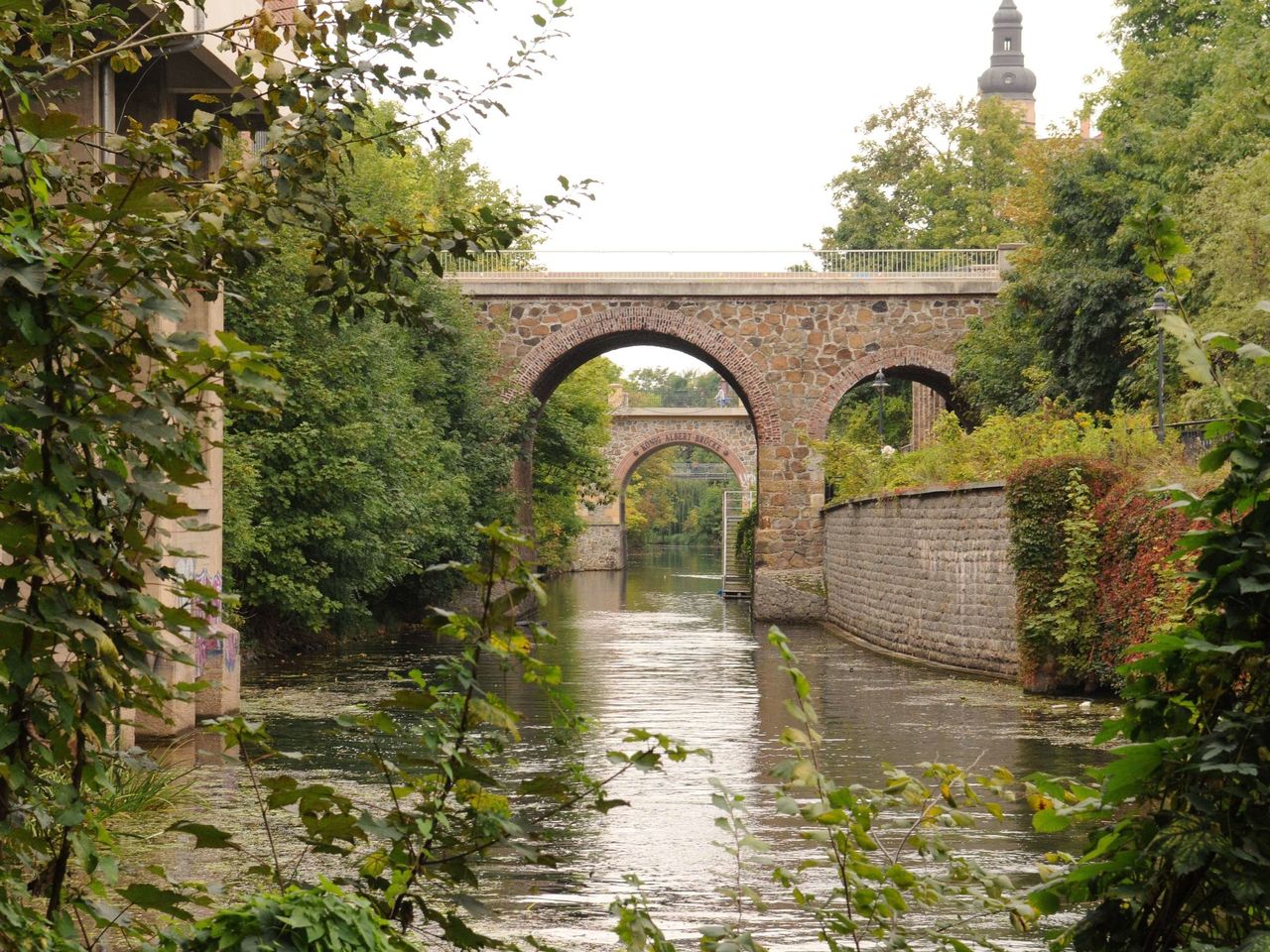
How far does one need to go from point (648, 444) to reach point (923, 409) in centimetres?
2090

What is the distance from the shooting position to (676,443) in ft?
195

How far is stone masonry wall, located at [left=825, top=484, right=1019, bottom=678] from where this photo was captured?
1684 centimetres

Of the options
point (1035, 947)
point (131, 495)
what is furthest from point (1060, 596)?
point (131, 495)

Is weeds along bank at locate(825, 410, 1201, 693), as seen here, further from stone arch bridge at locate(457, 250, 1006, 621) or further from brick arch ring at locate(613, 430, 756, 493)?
brick arch ring at locate(613, 430, 756, 493)

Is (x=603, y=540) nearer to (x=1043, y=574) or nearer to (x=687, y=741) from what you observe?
(x=1043, y=574)

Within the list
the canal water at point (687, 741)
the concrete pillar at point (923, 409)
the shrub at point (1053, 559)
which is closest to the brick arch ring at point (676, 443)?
the concrete pillar at point (923, 409)

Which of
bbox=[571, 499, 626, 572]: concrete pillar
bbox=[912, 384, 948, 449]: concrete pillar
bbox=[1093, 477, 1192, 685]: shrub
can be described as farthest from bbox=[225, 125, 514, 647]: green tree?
bbox=[571, 499, 626, 572]: concrete pillar

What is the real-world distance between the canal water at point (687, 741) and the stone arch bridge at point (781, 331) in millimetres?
5164

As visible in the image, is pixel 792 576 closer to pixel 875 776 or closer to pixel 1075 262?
pixel 1075 262

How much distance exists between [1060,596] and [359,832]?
12342 mm

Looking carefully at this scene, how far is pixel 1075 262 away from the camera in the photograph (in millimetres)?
25281

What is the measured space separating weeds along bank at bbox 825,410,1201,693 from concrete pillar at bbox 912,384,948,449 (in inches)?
595

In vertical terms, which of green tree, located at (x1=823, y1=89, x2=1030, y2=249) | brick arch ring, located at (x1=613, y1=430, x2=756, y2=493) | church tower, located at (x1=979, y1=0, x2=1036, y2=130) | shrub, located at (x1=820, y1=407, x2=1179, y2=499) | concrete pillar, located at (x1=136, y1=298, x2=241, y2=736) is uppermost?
church tower, located at (x1=979, y1=0, x2=1036, y2=130)

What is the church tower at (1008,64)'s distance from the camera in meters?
84.7
